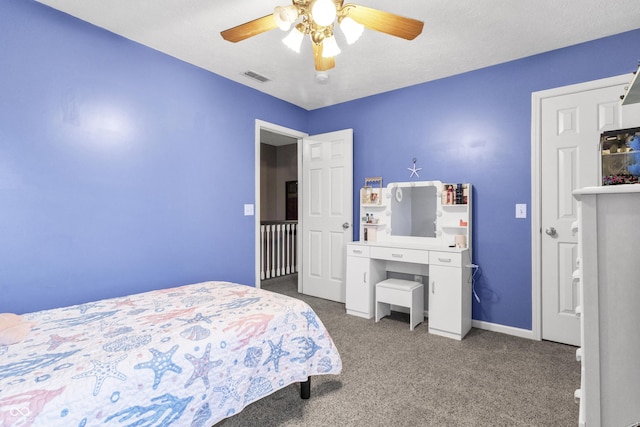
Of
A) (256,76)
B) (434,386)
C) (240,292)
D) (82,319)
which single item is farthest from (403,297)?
(256,76)

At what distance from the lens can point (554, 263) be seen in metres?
2.77

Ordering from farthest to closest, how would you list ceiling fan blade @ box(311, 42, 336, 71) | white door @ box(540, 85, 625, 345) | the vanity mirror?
the vanity mirror → white door @ box(540, 85, 625, 345) → ceiling fan blade @ box(311, 42, 336, 71)

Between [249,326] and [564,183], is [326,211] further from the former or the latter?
[249,326]

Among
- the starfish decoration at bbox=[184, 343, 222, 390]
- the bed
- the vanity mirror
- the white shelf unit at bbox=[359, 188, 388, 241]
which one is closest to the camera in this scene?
the bed

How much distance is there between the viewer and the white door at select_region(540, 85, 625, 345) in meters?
2.59

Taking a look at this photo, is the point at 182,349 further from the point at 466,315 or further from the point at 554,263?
the point at 554,263

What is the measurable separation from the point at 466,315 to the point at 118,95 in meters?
3.51

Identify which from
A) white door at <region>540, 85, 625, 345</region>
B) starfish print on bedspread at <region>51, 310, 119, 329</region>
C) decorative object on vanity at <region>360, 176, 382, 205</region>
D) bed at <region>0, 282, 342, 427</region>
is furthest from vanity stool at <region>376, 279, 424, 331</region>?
starfish print on bedspread at <region>51, 310, 119, 329</region>

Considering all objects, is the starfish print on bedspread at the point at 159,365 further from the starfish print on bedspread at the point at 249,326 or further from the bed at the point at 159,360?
the starfish print on bedspread at the point at 249,326

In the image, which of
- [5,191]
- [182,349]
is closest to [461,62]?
[182,349]

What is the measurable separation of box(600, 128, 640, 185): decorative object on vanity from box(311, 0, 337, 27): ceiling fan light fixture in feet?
4.41

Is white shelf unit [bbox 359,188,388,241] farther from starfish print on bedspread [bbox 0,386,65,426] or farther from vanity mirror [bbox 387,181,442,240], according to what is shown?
Result: starfish print on bedspread [bbox 0,386,65,426]

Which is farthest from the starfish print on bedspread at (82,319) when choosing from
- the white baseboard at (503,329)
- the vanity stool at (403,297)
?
the white baseboard at (503,329)

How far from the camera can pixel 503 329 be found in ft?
9.86
